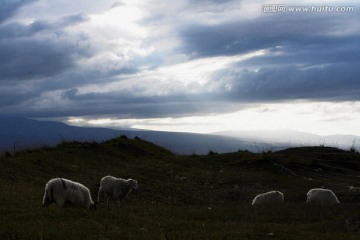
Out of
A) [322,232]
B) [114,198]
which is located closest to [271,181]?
[114,198]

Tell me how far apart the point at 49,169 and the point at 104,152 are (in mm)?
8026

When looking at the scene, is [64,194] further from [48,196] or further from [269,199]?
[269,199]

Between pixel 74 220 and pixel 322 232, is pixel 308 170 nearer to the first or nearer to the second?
pixel 322 232

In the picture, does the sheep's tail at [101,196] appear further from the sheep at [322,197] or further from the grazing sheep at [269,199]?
the sheep at [322,197]

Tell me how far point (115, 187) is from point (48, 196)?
20.3 ft

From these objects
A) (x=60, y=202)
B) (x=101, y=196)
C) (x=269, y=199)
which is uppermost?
(x=60, y=202)

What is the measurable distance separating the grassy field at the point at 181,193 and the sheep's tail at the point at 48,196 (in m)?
0.38

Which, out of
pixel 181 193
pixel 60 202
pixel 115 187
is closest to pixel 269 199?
pixel 181 193

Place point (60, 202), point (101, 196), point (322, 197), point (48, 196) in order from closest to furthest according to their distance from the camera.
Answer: point (48, 196)
point (60, 202)
point (322, 197)
point (101, 196)

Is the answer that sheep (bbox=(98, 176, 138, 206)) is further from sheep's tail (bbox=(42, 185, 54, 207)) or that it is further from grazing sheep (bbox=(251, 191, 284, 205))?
sheep's tail (bbox=(42, 185, 54, 207))

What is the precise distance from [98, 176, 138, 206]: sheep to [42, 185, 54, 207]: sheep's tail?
18.8 ft

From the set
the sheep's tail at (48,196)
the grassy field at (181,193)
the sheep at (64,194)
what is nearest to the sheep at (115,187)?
the grassy field at (181,193)

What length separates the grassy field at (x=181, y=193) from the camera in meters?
13.3

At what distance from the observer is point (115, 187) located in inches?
864
